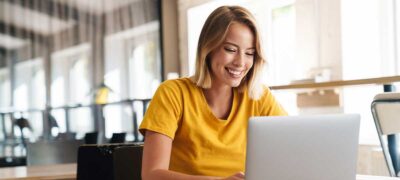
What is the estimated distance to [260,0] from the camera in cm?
636

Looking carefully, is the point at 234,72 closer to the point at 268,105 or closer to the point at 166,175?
the point at 268,105

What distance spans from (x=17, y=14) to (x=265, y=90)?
5.77 meters

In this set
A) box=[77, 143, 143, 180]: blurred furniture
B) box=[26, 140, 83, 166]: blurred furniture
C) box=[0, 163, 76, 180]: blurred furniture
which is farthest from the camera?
box=[26, 140, 83, 166]: blurred furniture

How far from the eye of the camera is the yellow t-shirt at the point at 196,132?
1.64 metres

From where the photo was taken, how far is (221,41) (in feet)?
5.34

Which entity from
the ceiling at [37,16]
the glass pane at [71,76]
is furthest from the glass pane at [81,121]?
the ceiling at [37,16]

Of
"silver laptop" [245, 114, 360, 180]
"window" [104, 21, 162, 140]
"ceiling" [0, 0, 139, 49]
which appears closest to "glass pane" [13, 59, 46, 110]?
"ceiling" [0, 0, 139, 49]

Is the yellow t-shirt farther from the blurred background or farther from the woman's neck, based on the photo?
the blurred background

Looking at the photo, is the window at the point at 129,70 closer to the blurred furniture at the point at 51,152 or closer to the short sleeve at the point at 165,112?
the blurred furniture at the point at 51,152

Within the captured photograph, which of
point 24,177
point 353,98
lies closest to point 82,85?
point 353,98

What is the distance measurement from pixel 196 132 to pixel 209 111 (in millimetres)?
78

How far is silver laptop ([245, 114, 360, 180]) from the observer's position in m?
1.18

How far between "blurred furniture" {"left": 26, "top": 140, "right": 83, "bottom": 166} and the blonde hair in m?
1.75

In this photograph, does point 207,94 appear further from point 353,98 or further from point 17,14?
point 17,14
